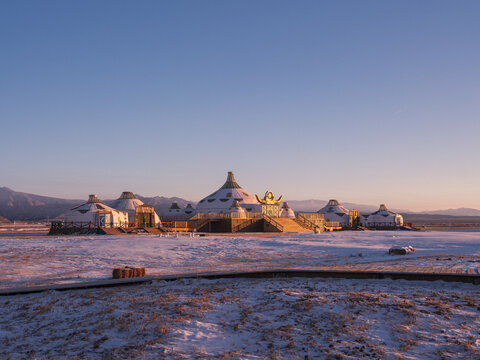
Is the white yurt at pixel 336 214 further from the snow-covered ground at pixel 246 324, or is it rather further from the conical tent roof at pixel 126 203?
the snow-covered ground at pixel 246 324

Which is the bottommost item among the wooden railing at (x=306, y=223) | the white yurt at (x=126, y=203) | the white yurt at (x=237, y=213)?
the wooden railing at (x=306, y=223)

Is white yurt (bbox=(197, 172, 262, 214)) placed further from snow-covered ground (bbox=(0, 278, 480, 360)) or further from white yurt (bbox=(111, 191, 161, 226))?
snow-covered ground (bbox=(0, 278, 480, 360))

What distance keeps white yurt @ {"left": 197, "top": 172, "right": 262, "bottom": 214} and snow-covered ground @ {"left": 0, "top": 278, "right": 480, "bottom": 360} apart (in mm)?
59794

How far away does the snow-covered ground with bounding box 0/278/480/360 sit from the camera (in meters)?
6.71

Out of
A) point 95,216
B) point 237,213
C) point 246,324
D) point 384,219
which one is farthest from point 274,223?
point 246,324

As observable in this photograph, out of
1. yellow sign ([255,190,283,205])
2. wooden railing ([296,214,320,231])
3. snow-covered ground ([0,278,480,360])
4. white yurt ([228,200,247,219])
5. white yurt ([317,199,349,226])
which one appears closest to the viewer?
snow-covered ground ([0,278,480,360])

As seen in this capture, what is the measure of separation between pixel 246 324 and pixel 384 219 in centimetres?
8989

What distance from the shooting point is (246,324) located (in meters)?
7.95

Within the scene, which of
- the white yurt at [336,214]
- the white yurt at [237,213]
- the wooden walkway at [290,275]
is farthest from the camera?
the white yurt at [336,214]

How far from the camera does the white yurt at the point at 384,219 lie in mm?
90375

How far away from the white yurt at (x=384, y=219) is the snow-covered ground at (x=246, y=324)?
275 ft

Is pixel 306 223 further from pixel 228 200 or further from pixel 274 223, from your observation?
pixel 228 200

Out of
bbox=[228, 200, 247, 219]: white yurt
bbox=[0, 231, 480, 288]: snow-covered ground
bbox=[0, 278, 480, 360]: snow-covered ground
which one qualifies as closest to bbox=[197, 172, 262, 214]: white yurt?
bbox=[228, 200, 247, 219]: white yurt

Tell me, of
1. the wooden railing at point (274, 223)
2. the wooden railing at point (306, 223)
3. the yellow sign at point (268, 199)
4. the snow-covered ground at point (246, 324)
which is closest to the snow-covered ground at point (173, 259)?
the snow-covered ground at point (246, 324)
